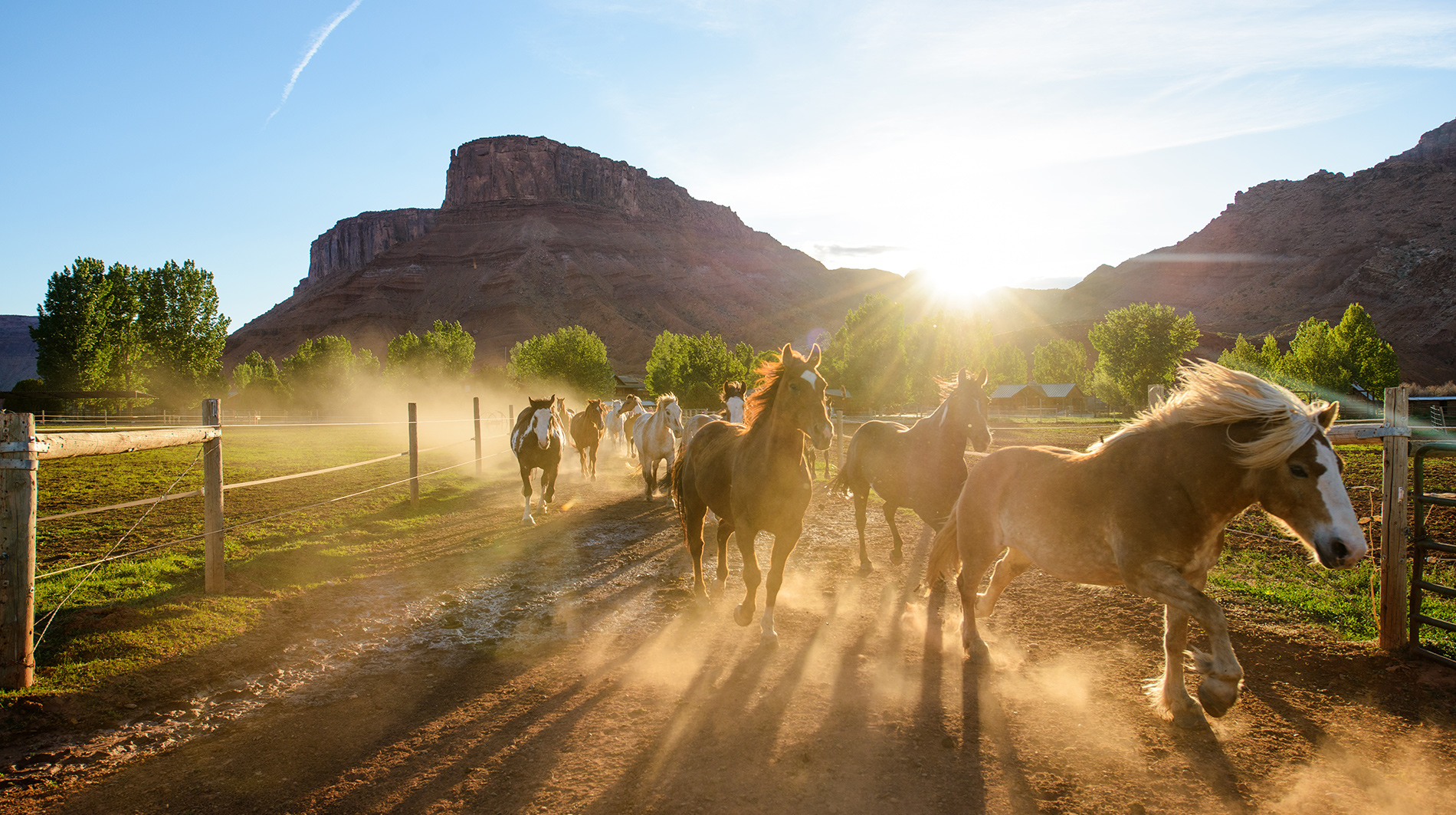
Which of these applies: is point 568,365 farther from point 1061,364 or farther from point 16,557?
point 1061,364

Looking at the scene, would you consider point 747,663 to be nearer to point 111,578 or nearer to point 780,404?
point 780,404

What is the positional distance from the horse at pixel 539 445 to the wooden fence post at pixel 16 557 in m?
6.85

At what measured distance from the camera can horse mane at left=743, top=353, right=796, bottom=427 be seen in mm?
5664

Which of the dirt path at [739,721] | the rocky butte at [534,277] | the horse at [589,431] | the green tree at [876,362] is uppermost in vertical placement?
the rocky butte at [534,277]

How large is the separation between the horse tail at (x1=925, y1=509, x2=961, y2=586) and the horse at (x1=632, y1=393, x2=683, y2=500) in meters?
7.92

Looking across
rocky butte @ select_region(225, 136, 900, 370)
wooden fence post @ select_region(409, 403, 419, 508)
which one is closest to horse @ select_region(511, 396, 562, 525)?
wooden fence post @ select_region(409, 403, 419, 508)

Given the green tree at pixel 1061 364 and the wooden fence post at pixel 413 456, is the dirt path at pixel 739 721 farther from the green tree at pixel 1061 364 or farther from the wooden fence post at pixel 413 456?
the green tree at pixel 1061 364

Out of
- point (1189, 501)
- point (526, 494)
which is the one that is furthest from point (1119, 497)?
point (526, 494)

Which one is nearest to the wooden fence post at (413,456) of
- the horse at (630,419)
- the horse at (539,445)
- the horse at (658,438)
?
the horse at (539,445)

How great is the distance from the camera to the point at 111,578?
6234mm

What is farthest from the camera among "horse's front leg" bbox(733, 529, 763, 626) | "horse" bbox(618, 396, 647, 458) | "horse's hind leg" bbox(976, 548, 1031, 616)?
"horse" bbox(618, 396, 647, 458)

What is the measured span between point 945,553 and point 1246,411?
2522 millimetres

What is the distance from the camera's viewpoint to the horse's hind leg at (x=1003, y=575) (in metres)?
4.73

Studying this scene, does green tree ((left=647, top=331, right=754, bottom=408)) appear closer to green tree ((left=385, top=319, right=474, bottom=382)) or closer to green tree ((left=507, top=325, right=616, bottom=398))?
green tree ((left=507, top=325, right=616, bottom=398))
